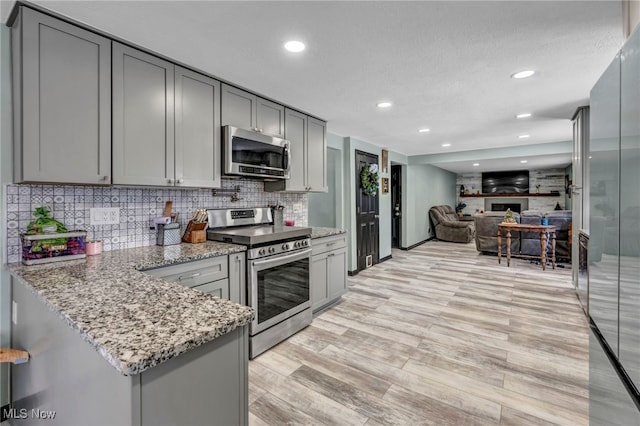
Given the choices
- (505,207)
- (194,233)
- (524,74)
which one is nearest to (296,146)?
(194,233)

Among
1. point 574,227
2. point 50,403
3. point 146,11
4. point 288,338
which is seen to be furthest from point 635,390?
point 574,227

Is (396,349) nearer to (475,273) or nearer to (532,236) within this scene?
(475,273)

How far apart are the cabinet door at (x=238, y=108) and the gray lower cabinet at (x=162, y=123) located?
8 centimetres

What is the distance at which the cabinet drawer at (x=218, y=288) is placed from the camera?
6.84ft

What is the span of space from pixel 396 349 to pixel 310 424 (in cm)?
108

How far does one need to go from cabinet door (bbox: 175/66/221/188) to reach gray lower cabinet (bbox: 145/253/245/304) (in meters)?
0.66

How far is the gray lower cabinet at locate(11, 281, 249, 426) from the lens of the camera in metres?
0.73

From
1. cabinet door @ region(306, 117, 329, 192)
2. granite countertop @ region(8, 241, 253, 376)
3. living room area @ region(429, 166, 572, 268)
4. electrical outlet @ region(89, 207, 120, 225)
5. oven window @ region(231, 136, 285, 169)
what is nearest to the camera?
granite countertop @ region(8, 241, 253, 376)

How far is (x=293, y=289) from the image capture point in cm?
279

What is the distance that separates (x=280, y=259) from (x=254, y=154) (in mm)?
986

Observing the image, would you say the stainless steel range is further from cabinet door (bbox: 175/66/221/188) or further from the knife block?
cabinet door (bbox: 175/66/221/188)

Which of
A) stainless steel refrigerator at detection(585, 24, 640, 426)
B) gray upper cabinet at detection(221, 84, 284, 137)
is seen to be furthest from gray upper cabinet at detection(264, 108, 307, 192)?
stainless steel refrigerator at detection(585, 24, 640, 426)

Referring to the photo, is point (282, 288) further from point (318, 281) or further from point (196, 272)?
point (196, 272)

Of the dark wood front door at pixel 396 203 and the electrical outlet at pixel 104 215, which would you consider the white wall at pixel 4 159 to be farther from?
the dark wood front door at pixel 396 203
